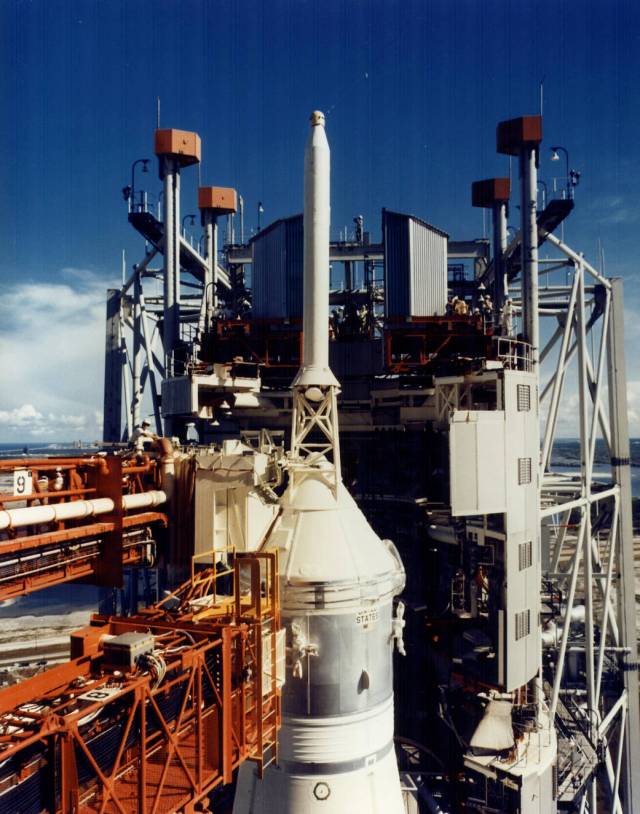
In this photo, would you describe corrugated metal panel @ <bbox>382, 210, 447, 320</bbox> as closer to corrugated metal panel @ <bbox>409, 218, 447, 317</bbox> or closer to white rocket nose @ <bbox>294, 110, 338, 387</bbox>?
corrugated metal panel @ <bbox>409, 218, 447, 317</bbox>

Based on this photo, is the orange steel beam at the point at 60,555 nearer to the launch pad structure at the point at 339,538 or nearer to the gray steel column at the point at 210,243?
the launch pad structure at the point at 339,538

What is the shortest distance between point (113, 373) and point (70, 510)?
24.4 m

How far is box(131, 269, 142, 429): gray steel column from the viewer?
40531 mm

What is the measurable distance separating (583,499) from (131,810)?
86.8 feet

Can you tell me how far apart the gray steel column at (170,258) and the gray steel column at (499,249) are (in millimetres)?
20852

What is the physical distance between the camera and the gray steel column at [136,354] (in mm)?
40531

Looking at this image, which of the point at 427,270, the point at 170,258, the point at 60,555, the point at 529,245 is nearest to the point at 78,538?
the point at 60,555

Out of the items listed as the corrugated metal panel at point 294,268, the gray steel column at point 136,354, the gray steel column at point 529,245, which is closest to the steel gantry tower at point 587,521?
the gray steel column at point 529,245

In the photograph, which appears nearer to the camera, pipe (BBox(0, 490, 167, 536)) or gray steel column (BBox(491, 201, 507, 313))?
pipe (BBox(0, 490, 167, 536))

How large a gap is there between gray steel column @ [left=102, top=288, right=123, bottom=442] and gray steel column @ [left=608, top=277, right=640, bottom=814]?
102ft

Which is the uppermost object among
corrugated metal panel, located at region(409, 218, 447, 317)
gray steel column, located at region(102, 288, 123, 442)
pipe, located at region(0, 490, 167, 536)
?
corrugated metal panel, located at region(409, 218, 447, 317)

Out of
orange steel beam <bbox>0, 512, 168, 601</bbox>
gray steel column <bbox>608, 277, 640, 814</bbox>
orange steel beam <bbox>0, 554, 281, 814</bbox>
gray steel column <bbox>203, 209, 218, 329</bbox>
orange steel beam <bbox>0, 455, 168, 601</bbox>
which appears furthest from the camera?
gray steel column <bbox>203, 209, 218, 329</bbox>

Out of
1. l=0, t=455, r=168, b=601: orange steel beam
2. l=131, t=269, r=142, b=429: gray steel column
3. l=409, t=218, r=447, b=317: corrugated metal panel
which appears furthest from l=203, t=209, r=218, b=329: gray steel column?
l=0, t=455, r=168, b=601: orange steel beam

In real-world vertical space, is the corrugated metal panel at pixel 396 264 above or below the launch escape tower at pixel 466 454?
above
